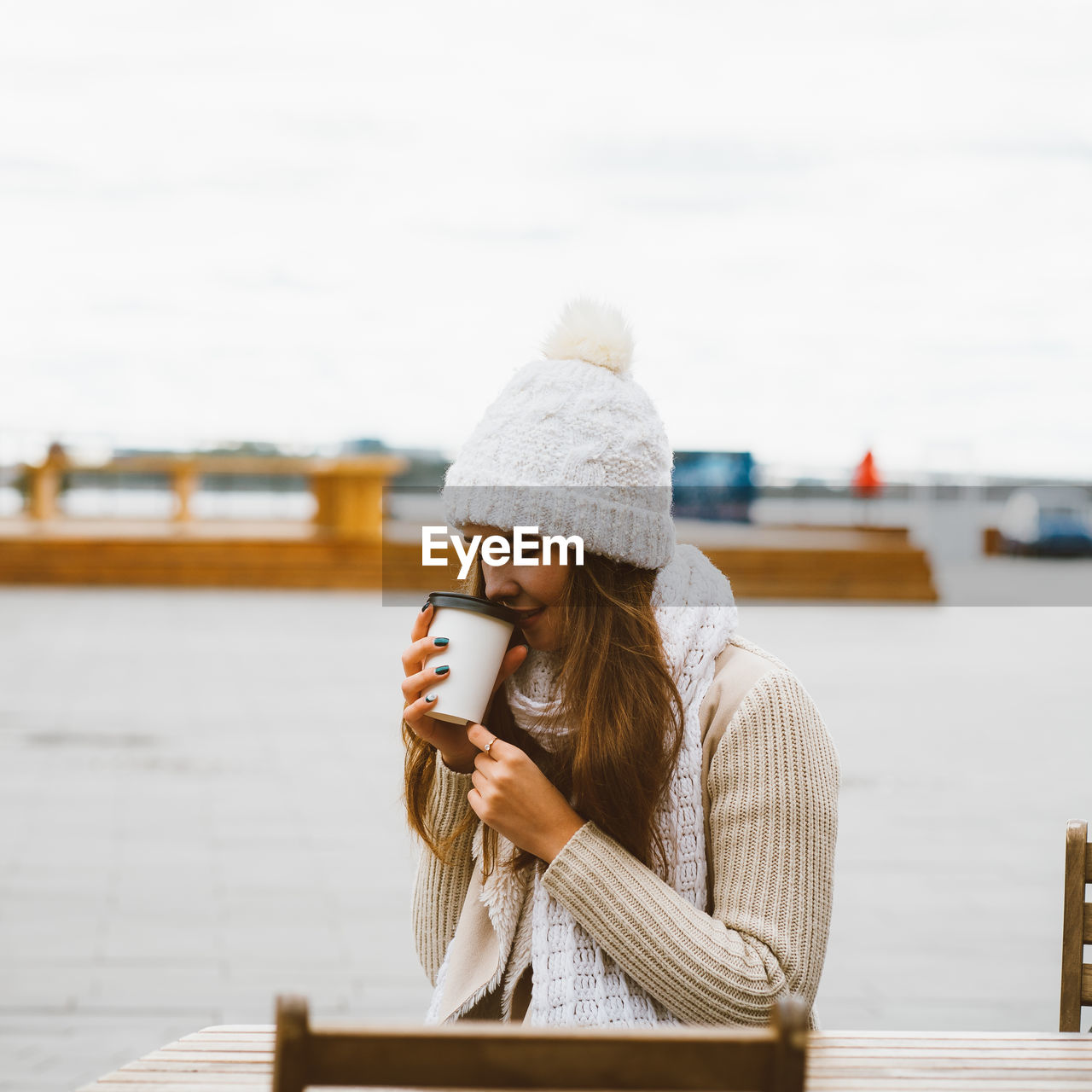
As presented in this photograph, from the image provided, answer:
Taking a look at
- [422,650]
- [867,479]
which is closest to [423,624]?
[422,650]

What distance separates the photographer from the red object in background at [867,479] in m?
A: 19.2

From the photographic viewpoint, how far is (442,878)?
198cm

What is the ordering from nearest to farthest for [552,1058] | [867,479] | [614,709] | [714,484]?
[552,1058]
[614,709]
[714,484]
[867,479]

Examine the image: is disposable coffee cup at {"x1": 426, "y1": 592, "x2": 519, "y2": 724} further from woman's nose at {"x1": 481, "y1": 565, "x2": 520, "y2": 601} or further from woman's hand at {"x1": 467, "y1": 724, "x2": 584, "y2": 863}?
woman's nose at {"x1": 481, "y1": 565, "x2": 520, "y2": 601}

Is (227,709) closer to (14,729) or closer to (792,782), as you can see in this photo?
(14,729)

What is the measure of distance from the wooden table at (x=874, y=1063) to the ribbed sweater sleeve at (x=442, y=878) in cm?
34

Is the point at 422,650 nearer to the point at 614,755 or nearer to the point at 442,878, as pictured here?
the point at 614,755

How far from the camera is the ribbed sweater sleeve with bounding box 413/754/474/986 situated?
1927 millimetres

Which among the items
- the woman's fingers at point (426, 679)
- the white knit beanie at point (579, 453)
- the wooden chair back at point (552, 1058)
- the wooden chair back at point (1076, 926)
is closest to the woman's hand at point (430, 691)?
the woman's fingers at point (426, 679)

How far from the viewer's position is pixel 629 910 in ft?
5.25

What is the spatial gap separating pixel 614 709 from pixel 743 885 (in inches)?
10.2

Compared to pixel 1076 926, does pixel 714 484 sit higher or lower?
lower

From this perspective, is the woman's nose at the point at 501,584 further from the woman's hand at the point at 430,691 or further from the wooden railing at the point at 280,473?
the wooden railing at the point at 280,473

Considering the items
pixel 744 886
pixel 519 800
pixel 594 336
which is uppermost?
pixel 594 336
